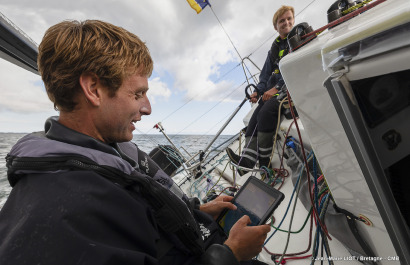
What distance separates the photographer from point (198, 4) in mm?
4418

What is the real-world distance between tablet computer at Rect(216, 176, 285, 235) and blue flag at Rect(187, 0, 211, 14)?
4.40 metres

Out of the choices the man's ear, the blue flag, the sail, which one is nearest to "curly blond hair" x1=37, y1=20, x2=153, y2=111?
the man's ear

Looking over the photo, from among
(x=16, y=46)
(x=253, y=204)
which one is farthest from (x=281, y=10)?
(x=16, y=46)

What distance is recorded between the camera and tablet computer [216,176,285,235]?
947 millimetres

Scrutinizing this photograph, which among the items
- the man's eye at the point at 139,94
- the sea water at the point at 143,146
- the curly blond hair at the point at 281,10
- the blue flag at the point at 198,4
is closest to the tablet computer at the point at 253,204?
the man's eye at the point at 139,94

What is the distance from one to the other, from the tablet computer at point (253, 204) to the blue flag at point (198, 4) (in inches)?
173

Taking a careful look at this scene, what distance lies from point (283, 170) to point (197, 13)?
419 cm

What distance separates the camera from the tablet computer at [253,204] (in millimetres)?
947

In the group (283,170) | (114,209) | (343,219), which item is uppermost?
(114,209)

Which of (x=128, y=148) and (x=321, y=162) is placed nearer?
(x=321, y=162)

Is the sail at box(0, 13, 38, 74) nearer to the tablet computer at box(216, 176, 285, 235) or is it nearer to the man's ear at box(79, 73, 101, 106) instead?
the man's ear at box(79, 73, 101, 106)

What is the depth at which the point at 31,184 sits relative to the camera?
1.52 ft

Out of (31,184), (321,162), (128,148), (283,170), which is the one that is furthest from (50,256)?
(283,170)

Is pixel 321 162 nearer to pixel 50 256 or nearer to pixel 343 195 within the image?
pixel 343 195
